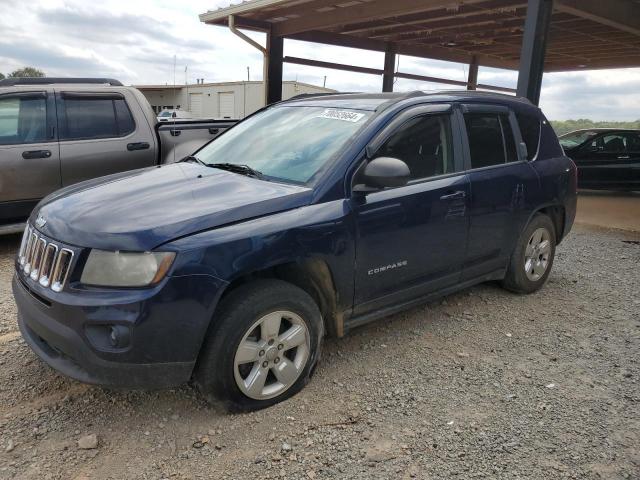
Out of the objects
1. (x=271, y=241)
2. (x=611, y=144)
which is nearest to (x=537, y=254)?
(x=271, y=241)

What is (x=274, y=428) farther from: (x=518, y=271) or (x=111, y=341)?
(x=518, y=271)

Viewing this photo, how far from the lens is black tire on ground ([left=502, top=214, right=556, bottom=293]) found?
4.62 metres

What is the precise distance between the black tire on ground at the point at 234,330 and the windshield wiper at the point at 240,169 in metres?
0.82

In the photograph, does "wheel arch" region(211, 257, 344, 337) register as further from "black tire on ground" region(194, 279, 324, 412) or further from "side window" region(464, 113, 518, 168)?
"side window" region(464, 113, 518, 168)

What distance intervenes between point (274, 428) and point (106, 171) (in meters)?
4.27

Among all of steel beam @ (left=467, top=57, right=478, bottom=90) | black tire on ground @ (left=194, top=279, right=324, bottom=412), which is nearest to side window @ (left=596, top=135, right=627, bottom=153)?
steel beam @ (left=467, top=57, right=478, bottom=90)

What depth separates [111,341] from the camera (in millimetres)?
2484

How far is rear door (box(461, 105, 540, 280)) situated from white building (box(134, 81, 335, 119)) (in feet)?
73.3

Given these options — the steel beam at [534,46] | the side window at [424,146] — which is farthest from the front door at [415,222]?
the steel beam at [534,46]

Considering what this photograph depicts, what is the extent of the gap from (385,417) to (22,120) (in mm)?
5067

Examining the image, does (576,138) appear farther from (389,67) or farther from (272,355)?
(272,355)

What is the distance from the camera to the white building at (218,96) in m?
29.5

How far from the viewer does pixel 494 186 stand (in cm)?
416

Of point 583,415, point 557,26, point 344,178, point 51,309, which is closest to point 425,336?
point 583,415
